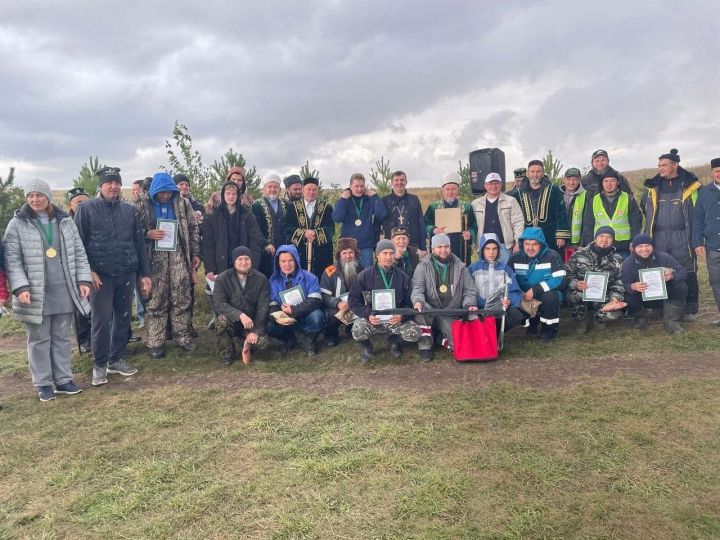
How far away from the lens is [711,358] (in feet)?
16.7

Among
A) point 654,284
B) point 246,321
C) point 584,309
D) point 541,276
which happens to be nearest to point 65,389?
point 246,321

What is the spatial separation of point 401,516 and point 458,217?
4.88 m

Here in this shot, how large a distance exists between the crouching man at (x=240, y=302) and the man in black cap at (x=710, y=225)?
539cm

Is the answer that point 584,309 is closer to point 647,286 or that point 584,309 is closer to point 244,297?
point 647,286

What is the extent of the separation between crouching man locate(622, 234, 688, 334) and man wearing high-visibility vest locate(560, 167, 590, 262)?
0.82 m

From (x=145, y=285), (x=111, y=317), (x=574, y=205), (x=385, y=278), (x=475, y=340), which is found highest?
(x=574, y=205)

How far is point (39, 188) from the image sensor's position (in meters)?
4.64

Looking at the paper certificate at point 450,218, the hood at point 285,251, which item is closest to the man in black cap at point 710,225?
the paper certificate at point 450,218

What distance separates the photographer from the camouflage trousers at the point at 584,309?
6301 millimetres

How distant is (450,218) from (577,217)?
1750mm

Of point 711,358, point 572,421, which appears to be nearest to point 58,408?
point 572,421

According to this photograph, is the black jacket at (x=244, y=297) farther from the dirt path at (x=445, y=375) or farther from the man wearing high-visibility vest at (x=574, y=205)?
the man wearing high-visibility vest at (x=574, y=205)

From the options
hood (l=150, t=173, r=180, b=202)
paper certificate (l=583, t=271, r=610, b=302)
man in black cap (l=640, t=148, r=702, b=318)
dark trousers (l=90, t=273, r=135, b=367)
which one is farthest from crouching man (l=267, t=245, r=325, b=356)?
man in black cap (l=640, t=148, r=702, b=318)

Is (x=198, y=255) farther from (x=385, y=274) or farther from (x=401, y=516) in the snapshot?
(x=401, y=516)
